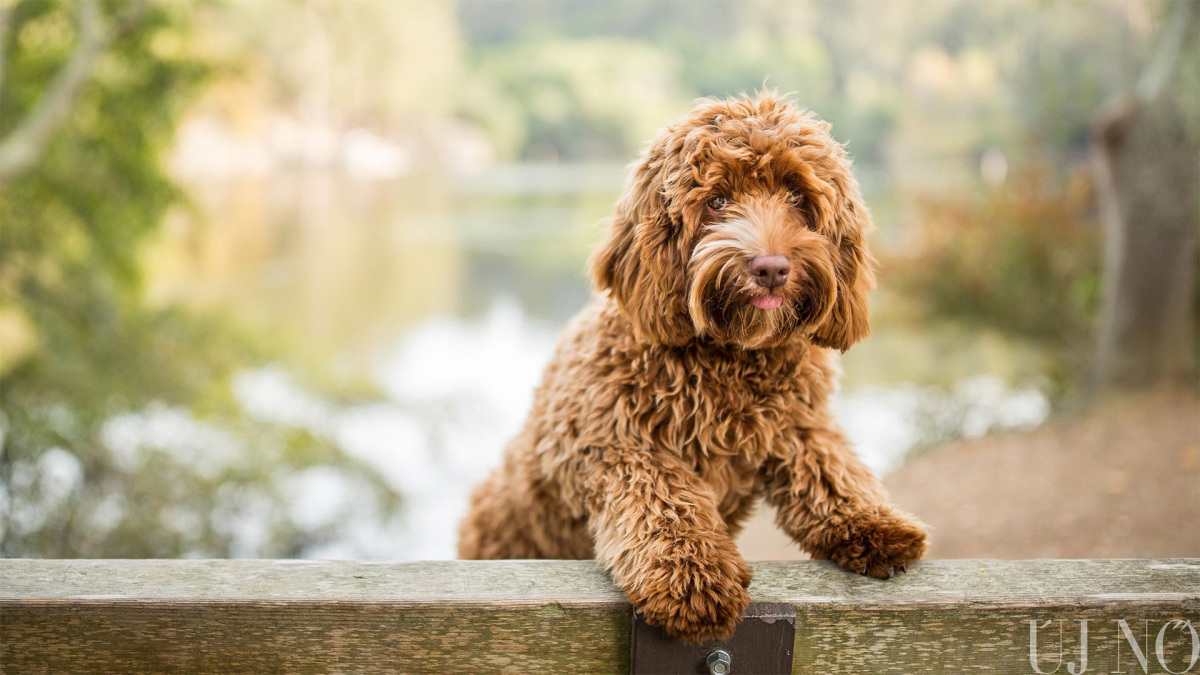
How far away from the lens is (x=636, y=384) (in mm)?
2254

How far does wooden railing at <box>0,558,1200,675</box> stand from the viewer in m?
1.75

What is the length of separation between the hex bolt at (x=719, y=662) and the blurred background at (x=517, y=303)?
1297mm

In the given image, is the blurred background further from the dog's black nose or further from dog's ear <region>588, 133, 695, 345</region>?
the dog's black nose

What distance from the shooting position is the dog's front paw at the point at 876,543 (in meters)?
1.98

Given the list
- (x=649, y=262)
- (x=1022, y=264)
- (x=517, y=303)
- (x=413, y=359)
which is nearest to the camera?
(x=649, y=262)

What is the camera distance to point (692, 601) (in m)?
1.80

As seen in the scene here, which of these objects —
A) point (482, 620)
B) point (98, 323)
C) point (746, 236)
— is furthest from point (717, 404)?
point (98, 323)

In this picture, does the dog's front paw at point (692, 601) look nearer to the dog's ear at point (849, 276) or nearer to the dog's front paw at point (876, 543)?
the dog's front paw at point (876, 543)

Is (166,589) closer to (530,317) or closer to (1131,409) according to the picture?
(1131,409)

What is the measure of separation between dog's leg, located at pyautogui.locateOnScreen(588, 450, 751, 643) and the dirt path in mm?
3856

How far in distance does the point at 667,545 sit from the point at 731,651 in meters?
0.25

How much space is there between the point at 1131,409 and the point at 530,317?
1157 centimetres

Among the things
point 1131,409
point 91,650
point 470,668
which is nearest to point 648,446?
point 470,668

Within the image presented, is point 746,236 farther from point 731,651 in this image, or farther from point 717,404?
point 731,651
